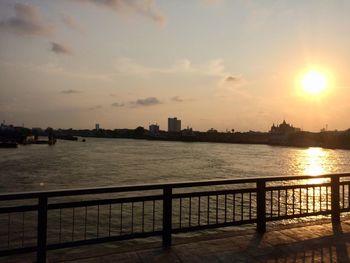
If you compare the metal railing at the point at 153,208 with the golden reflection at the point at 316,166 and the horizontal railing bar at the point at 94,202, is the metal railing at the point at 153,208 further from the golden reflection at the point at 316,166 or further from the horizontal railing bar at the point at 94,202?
the golden reflection at the point at 316,166

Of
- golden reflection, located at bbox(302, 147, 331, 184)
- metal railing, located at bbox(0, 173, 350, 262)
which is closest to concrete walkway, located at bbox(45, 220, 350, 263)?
metal railing, located at bbox(0, 173, 350, 262)

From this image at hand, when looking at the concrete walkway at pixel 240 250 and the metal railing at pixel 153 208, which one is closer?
the metal railing at pixel 153 208

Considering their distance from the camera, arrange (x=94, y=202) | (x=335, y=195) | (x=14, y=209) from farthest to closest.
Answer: (x=335, y=195) → (x=94, y=202) → (x=14, y=209)

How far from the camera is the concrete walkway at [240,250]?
7082mm

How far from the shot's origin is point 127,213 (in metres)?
23.7

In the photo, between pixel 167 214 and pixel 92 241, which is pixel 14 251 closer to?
pixel 92 241

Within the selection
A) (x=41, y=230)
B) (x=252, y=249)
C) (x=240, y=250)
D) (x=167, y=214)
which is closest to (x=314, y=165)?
(x=252, y=249)

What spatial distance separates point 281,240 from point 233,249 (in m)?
1.36

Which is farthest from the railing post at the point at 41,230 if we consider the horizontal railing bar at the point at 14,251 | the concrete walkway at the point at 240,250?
the concrete walkway at the point at 240,250

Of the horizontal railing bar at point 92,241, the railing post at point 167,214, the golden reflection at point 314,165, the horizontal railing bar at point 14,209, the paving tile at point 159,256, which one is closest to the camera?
the horizontal railing bar at point 14,209

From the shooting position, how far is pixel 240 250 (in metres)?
7.65

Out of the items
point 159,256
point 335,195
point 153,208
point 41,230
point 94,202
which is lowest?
point 159,256

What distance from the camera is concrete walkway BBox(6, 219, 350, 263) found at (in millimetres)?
7082

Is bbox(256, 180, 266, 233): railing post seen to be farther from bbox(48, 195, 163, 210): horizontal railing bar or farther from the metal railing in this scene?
bbox(48, 195, 163, 210): horizontal railing bar
